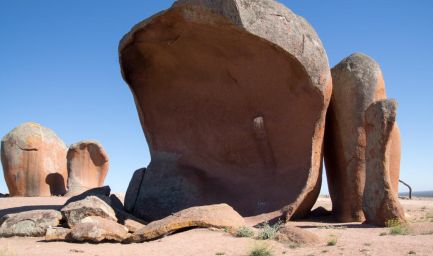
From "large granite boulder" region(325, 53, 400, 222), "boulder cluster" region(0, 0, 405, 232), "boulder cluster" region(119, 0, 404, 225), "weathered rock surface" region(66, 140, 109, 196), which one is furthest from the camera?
"weathered rock surface" region(66, 140, 109, 196)

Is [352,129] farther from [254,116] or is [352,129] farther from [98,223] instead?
[98,223]

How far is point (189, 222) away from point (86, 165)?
12.2 metres

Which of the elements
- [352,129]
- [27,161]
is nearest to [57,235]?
[352,129]

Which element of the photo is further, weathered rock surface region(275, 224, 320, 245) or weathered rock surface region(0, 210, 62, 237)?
weathered rock surface region(0, 210, 62, 237)

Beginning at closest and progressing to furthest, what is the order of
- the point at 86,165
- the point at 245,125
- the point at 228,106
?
the point at 245,125, the point at 228,106, the point at 86,165

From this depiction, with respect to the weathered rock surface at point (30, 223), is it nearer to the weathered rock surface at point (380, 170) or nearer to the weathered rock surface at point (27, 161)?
the weathered rock surface at point (380, 170)

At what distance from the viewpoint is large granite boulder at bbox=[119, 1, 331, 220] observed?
8.20 metres

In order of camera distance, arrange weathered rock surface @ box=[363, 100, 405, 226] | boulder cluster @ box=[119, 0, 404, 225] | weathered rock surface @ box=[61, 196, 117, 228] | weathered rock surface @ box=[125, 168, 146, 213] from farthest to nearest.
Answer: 1. weathered rock surface @ box=[125, 168, 146, 213]
2. boulder cluster @ box=[119, 0, 404, 225]
3. weathered rock surface @ box=[363, 100, 405, 226]
4. weathered rock surface @ box=[61, 196, 117, 228]

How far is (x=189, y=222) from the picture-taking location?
20.6 ft

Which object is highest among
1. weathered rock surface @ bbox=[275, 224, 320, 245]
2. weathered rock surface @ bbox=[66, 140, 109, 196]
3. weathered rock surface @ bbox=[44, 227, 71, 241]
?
weathered rock surface @ bbox=[66, 140, 109, 196]

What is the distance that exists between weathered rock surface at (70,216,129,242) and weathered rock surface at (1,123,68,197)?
1092cm

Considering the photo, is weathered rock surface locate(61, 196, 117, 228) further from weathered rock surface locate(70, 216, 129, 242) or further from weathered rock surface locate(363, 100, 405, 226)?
weathered rock surface locate(363, 100, 405, 226)

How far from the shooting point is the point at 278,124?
9.16 m

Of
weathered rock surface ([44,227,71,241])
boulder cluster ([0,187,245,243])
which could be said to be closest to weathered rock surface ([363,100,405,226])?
boulder cluster ([0,187,245,243])
